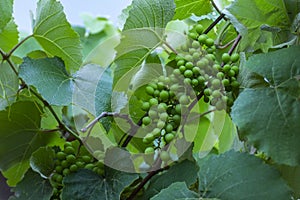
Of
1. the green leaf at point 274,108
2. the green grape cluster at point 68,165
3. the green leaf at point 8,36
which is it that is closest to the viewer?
the green leaf at point 274,108

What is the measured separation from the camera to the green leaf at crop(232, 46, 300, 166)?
0.39m

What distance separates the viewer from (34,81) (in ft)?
1.67

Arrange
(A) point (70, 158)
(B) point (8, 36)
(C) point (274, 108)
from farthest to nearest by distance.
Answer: (B) point (8, 36), (A) point (70, 158), (C) point (274, 108)

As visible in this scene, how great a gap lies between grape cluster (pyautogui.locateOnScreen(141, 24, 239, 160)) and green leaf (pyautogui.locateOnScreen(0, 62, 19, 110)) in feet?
0.72

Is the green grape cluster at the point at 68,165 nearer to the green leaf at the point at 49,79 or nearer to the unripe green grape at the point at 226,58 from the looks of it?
the green leaf at the point at 49,79

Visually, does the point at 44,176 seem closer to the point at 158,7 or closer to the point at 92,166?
the point at 92,166

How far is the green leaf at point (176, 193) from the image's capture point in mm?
416

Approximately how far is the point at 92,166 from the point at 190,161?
10 centimetres

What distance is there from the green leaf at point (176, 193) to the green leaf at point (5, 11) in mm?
288

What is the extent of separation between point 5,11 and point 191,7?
0.22 metres

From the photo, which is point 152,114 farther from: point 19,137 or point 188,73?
point 19,137

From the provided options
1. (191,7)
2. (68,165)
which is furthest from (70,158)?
(191,7)

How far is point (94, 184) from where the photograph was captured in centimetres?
48

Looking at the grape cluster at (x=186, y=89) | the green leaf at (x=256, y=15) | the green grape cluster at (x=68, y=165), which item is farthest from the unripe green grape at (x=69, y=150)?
the green leaf at (x=256, y=15)
